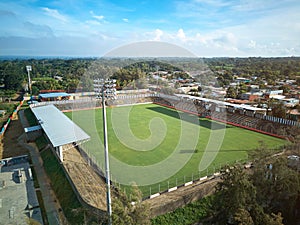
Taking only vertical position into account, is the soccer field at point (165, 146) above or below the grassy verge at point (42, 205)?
above

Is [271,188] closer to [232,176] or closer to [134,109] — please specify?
[232,176]

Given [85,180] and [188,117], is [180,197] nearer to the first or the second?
[85,180]

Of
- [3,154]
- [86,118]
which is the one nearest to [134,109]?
[86,118]

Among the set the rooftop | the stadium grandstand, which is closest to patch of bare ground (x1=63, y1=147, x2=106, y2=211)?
the stadium grandstand

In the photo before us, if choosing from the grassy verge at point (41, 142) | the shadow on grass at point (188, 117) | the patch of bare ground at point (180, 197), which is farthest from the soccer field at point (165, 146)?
the grassy verge at point (41, 142)

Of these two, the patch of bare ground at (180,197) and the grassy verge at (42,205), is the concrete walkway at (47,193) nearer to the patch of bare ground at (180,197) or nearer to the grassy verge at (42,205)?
the grassy verge at (42,205)
